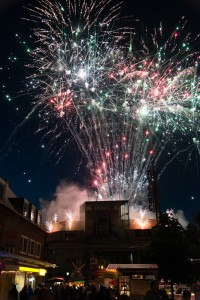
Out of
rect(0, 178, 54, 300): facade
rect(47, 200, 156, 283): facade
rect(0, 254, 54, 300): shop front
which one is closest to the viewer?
rect(0, 254, 54, 300): shop front

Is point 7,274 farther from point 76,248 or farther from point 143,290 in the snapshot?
point 76,248

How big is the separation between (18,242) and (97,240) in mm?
30239

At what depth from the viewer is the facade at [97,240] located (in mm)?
53188

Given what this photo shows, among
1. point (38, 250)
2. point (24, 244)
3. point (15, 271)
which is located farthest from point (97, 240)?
point (15, 271)

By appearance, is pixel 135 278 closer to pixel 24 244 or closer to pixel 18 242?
pixel 18 242

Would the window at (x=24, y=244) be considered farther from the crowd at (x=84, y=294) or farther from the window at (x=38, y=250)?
the crowd at (x=84, y=294)

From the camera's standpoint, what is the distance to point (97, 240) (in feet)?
180

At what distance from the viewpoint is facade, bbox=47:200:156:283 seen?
53188 mm

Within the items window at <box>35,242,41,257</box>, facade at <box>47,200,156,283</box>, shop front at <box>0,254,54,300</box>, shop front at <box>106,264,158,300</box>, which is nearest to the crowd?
shop front at <box>106,264,158,300</box>

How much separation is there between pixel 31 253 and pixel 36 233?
7.48 feet

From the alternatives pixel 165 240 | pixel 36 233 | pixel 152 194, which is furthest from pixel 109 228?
pixel 165 240

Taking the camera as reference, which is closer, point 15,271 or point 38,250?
point 15,271

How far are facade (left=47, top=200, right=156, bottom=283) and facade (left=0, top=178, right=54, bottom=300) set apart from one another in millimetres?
18897

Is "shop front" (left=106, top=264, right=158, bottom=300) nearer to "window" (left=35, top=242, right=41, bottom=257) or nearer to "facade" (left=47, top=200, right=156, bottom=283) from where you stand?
"window" (left=35, top=242, right=41, bottom=257)
